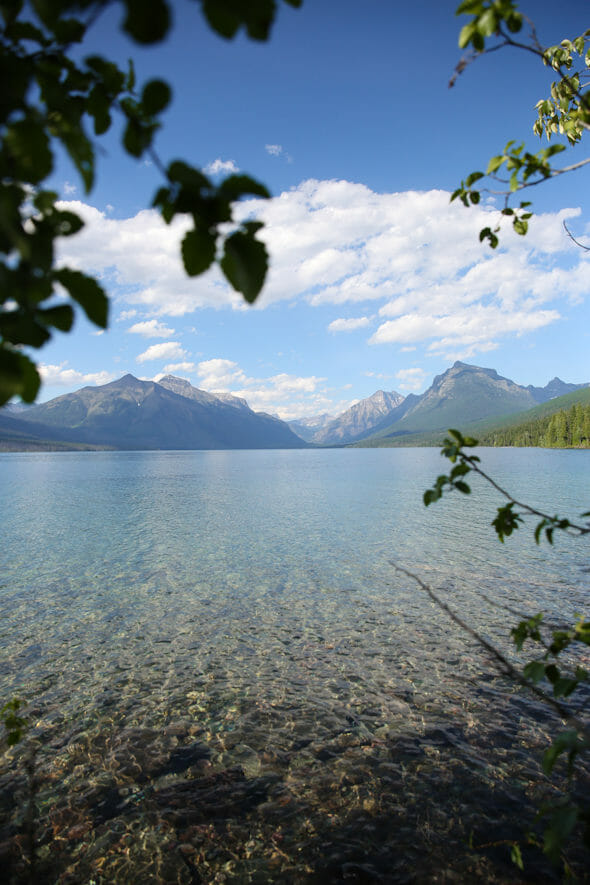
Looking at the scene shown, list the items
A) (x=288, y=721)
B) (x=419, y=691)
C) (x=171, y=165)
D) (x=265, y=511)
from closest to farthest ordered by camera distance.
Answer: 1. (x=171, y=165)
2. (x=288, y=721)
3. (x=419, y=691)
4. (x=265, y=511)

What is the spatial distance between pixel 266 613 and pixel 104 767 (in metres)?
10.2

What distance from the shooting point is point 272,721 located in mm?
11625

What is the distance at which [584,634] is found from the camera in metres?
3.60

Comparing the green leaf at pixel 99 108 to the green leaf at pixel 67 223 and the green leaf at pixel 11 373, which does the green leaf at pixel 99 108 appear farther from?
the green leaf at pixel 11 373

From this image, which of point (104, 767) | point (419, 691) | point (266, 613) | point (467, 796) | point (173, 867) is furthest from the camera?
point (266, 613)

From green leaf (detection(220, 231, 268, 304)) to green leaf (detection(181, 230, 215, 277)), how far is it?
0.07 meters

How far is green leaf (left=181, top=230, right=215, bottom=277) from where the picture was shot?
63.9 inches

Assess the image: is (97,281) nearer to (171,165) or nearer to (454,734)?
(171,165)

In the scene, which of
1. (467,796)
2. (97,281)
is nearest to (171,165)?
(97,281)

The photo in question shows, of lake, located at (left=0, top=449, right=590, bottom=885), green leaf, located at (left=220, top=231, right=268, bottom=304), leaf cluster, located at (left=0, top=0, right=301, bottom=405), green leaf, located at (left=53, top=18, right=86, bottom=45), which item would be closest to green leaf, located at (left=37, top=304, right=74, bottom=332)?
leaf cluster, located at (left=0, top=0, right=301, bottom=405)

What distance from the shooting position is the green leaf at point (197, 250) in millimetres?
1622

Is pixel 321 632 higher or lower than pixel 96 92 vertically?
lower

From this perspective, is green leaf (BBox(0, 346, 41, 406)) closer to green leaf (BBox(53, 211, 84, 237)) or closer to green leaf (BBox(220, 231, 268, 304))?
green leaf (BBox(53, 211, 84, 237))

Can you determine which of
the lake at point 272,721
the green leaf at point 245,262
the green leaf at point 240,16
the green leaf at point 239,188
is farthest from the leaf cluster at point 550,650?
the green leaf at point 240,16
